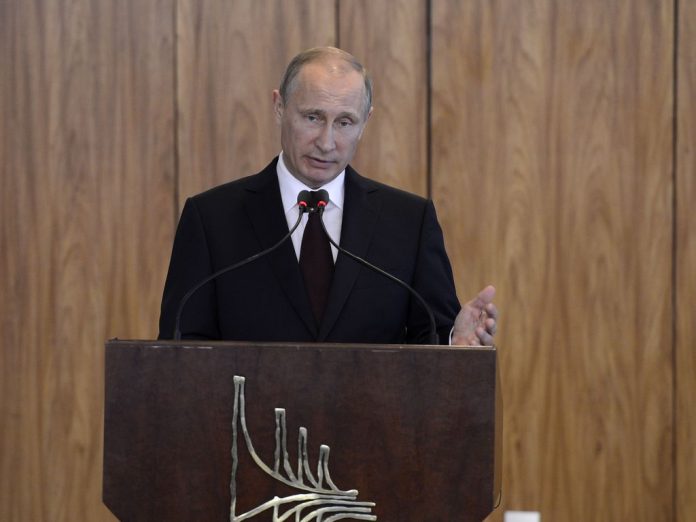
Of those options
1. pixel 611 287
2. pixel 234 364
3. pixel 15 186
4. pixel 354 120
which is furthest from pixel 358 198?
pixel 15 186

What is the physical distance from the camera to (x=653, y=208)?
3.64 m

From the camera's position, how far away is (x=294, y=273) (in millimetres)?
2188

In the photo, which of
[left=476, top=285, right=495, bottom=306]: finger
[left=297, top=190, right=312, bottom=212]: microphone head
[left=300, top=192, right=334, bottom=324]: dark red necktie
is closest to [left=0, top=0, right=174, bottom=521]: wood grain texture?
[left=300, top=192, right=334, bottom=324]: dark red necktie

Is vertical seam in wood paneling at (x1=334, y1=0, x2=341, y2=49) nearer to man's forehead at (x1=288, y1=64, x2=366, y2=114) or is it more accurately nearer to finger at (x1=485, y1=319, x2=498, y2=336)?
man's forehead at (x1=288, y1=64, x2=366, y2=114)

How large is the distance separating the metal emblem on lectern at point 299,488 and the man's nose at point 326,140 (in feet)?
2.56

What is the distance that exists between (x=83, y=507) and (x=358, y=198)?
201 cm

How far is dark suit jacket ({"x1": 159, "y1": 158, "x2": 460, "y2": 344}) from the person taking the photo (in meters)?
2.19

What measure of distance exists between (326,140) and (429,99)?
59.0 inches

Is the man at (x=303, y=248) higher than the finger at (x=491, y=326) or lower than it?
higher

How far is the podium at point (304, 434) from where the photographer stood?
1601 millimetres

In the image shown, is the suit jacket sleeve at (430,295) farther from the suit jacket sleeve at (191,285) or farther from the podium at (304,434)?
the podium at (304,434)

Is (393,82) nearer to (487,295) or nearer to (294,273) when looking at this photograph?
(294,273)

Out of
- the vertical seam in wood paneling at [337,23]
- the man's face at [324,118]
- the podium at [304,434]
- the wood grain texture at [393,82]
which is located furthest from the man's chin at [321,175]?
the vertical seam in wood paneling at [337,23]

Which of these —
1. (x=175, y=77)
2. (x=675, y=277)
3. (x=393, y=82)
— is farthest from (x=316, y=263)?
(x=675, y=277)
